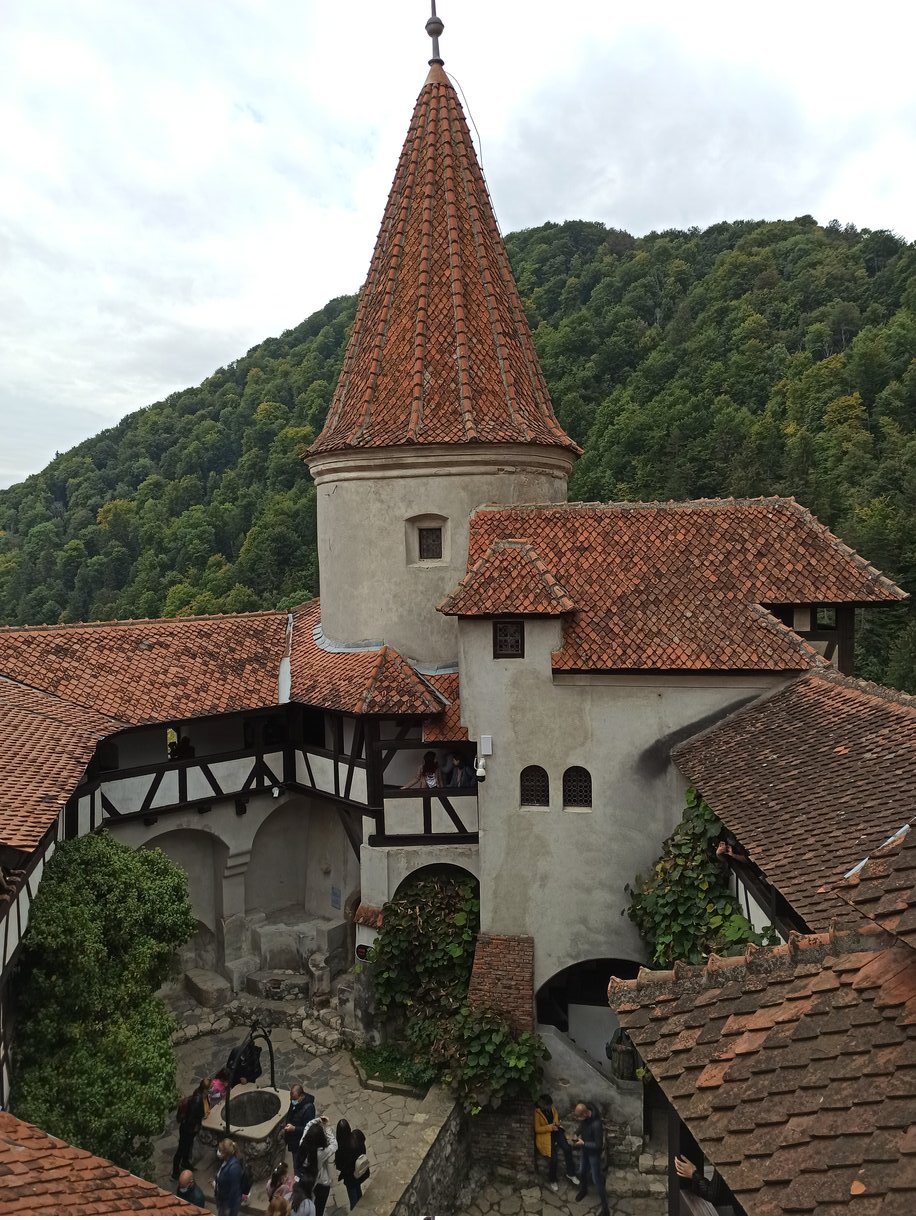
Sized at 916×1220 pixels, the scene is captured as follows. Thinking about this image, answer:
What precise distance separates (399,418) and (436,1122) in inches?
441

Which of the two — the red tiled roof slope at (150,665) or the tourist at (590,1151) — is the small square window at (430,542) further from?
the tourist at (590,1151)

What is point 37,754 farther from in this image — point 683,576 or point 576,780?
point 683,576

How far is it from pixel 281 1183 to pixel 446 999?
3.71 meters

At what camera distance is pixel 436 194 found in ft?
55.7

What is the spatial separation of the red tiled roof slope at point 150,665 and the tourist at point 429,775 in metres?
3.02

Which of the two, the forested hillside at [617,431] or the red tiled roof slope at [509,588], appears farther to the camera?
the forested hillside at [617,431]

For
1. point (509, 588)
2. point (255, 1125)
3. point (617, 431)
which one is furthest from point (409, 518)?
point (617, 431)

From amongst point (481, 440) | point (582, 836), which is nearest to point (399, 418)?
point (481, 440)

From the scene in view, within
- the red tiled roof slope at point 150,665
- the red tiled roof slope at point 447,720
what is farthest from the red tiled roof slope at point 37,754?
the red tiled roof slope at point 447,720

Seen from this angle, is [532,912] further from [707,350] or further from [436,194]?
[707,350]

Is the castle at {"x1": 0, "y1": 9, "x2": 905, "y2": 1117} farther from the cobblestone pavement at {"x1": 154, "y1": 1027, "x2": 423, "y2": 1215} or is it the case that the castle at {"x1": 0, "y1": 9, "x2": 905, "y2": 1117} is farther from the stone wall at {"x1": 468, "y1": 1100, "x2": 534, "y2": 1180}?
the cobblestone pavement at {"x1": 154, "y1": 1027, "x2": 423, "y2": 1215}

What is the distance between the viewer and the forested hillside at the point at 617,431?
4572 cm

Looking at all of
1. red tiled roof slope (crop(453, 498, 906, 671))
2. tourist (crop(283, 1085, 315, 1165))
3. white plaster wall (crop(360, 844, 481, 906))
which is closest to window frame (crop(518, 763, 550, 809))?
white plaster wall (crop(360, 844, 481, 906))

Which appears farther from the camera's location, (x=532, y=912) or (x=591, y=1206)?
(x=532, y=912)
